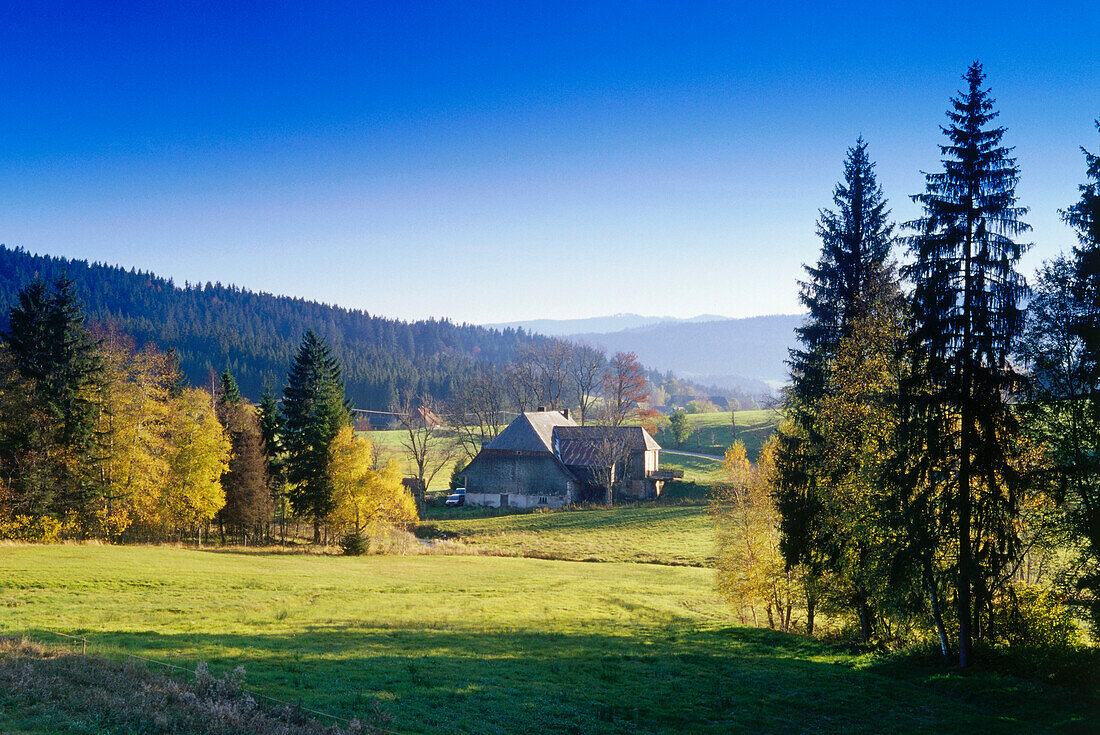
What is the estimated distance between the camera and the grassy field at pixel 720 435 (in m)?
90.4

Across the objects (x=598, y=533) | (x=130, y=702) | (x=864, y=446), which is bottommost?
(x=598, y=533)

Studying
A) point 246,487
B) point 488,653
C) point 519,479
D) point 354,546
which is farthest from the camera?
point 519,479

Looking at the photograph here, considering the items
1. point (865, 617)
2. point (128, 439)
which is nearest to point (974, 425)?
point (865, 617)

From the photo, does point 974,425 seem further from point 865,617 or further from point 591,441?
point 591,441

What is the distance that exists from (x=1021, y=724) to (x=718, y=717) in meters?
6.20

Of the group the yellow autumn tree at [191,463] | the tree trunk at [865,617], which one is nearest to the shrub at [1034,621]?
the tree trunk at [865,617]

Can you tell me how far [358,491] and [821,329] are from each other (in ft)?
102

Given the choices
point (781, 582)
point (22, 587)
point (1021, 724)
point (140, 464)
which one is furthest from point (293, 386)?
point (1021, 724)

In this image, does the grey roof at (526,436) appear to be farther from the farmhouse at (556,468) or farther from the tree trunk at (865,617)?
the tree trunk at (865,617)

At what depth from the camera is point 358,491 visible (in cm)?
4150

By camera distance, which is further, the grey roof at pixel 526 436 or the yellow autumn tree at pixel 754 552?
the grey roof at pixel 526 436

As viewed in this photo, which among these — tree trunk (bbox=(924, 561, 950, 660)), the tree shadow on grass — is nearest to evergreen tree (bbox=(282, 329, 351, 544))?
the tree shadow on grass

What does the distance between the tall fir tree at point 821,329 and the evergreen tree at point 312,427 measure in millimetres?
31299

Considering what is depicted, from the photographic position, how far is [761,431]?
314ft
